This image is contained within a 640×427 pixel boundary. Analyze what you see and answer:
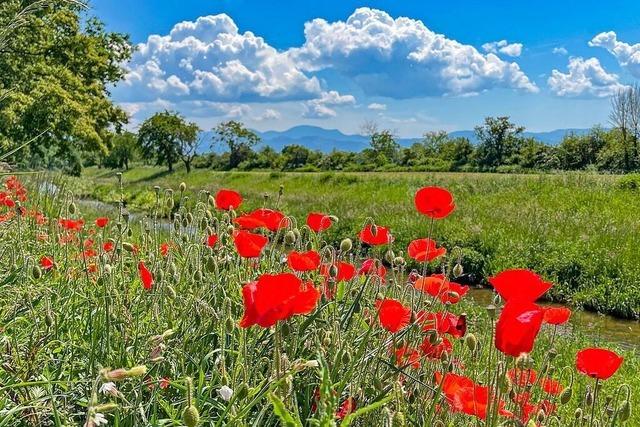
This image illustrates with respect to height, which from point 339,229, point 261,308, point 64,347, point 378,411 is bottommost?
point 339,229

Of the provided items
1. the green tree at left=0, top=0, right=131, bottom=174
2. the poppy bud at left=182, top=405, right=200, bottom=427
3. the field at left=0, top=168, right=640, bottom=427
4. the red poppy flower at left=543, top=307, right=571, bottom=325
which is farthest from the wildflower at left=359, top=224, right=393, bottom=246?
the green tree at left=0, top=0, right=131, bottom=174

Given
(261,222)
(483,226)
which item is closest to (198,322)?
(261,222)

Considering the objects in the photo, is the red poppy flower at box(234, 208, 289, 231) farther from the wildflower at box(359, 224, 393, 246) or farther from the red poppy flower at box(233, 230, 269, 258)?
the wildflower at box(359, 224, 393, 246)

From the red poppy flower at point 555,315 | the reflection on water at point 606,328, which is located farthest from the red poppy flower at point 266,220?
the reflection on water at point 606,328

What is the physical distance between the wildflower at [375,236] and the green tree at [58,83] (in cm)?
1227

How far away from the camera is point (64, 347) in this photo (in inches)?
73.6

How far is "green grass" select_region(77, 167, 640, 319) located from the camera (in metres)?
10.2

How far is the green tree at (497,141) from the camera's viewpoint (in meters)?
45.8

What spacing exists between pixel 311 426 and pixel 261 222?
0.74 metres

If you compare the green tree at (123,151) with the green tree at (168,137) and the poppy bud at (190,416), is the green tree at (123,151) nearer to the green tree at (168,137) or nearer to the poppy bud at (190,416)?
the green tree at (168,137)

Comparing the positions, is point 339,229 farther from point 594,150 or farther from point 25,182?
point 594,150

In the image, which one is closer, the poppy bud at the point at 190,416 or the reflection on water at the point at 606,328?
the poppy bud at the point at 190,416

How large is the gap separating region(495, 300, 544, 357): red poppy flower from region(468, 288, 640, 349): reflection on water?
633 centimetres

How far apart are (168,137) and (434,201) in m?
60.4
